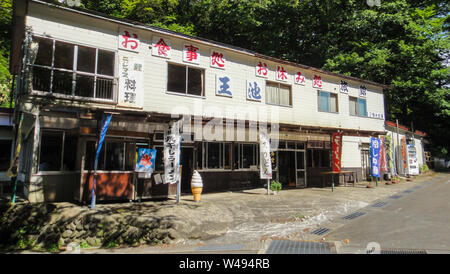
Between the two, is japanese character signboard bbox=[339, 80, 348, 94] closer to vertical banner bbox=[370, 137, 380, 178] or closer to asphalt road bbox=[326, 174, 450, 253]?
vertical banner bbox=[370, 137, 380, 178]

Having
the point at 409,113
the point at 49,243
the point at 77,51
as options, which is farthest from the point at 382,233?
the point at 409,113

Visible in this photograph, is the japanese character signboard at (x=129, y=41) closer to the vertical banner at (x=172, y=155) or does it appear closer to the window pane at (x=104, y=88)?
the window pane at (x=104, y=88)

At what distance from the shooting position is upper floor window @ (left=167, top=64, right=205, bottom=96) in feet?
42.7

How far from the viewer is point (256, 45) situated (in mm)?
28203

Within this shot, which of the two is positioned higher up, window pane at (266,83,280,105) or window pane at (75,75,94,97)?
window pane at (266,83,280,105)

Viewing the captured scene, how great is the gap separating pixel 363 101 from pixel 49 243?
825 inches

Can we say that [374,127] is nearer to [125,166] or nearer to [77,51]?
[125,166]

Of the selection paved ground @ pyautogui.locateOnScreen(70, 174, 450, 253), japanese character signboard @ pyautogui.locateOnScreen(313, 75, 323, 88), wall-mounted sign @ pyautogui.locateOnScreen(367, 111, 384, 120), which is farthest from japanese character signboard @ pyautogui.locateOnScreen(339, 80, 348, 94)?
paved ground @ pyautogui.locateOnScreen(70, 174, 450, 253)

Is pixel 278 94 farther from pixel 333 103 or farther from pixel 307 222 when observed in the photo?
pixel 307 222

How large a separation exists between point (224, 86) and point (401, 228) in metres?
9.81

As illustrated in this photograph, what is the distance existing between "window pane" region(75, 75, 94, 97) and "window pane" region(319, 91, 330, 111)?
541 inches

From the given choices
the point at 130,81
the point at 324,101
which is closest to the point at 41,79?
the point at 130,81

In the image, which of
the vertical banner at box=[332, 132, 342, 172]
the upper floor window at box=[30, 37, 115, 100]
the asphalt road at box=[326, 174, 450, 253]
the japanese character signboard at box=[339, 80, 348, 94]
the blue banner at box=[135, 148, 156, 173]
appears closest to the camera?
the asphalt road at box=[326, 174, 450, 253]

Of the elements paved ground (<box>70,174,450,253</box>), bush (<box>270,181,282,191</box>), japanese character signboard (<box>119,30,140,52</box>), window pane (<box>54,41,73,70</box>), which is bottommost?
paved ground (<box>70,174,450,253</box>)
